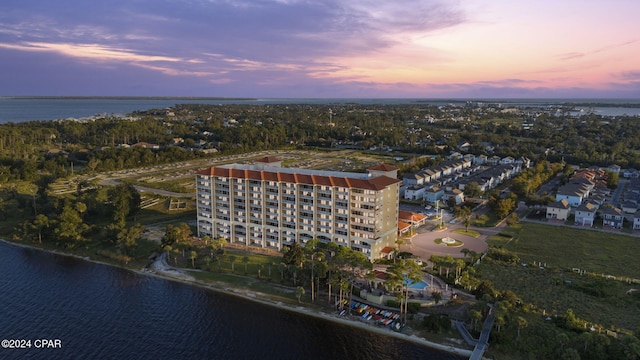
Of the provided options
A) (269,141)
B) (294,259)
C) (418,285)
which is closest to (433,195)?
(418,285)

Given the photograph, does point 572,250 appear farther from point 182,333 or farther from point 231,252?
point 182,333

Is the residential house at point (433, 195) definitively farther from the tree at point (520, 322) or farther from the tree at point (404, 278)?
the tree at point (520, 322)

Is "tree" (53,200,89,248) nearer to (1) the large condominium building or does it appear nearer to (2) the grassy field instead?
(1) the large condominium building

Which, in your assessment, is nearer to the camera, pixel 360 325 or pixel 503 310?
pixel 503 310

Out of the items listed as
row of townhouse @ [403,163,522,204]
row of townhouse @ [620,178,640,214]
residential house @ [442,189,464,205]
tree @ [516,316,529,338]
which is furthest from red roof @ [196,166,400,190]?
row of townhouse @ [620,178,640,214]

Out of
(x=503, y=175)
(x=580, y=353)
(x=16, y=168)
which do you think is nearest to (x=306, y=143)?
(x=503, y=175)

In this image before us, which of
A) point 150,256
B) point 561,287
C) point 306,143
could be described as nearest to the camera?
point 561,287
